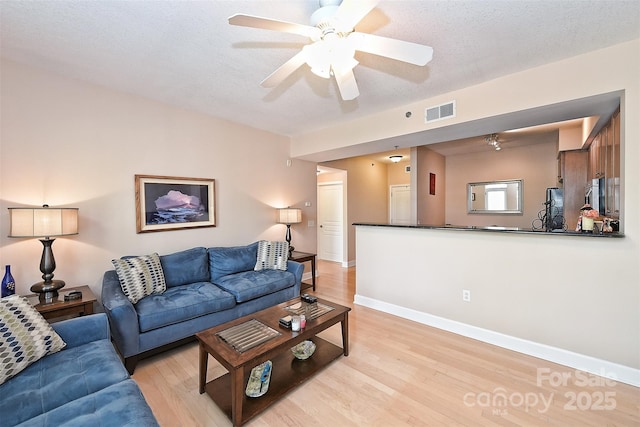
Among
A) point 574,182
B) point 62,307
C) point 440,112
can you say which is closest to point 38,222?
point 62,307

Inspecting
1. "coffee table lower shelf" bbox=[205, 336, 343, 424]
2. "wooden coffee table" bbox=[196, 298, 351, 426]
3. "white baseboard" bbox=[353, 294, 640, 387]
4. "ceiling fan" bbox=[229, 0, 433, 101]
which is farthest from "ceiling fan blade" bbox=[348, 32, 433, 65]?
"white baseboard" bbox=[353, 294, 640, 387]

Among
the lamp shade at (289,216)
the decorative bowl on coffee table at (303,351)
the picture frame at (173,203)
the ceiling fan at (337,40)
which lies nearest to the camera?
the ceiling fan at (337,40)

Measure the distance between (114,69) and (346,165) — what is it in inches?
168

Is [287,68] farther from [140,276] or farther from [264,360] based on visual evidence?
[140,276]

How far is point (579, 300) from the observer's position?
2.25 metres

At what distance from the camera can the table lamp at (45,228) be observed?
6.79 ft

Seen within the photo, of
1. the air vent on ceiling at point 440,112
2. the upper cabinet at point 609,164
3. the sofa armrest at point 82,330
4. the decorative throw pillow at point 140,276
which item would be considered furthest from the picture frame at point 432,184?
the sofa armrest at point 82,330

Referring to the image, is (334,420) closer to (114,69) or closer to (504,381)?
(504,381)

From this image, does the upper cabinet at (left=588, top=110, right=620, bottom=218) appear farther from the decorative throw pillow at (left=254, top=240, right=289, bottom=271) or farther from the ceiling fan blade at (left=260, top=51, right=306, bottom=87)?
the decorative throw pillow at (left=254, top=240, right=289, bottom=271)

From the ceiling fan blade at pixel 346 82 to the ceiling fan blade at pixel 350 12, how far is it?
0.29m

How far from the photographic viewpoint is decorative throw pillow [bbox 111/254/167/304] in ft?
8.11

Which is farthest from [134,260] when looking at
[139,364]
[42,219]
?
[139,364]

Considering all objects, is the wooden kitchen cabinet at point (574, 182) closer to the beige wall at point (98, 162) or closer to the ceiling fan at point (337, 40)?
the ceiling fan at point (337, 40)

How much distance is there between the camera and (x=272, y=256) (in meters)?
3.61
